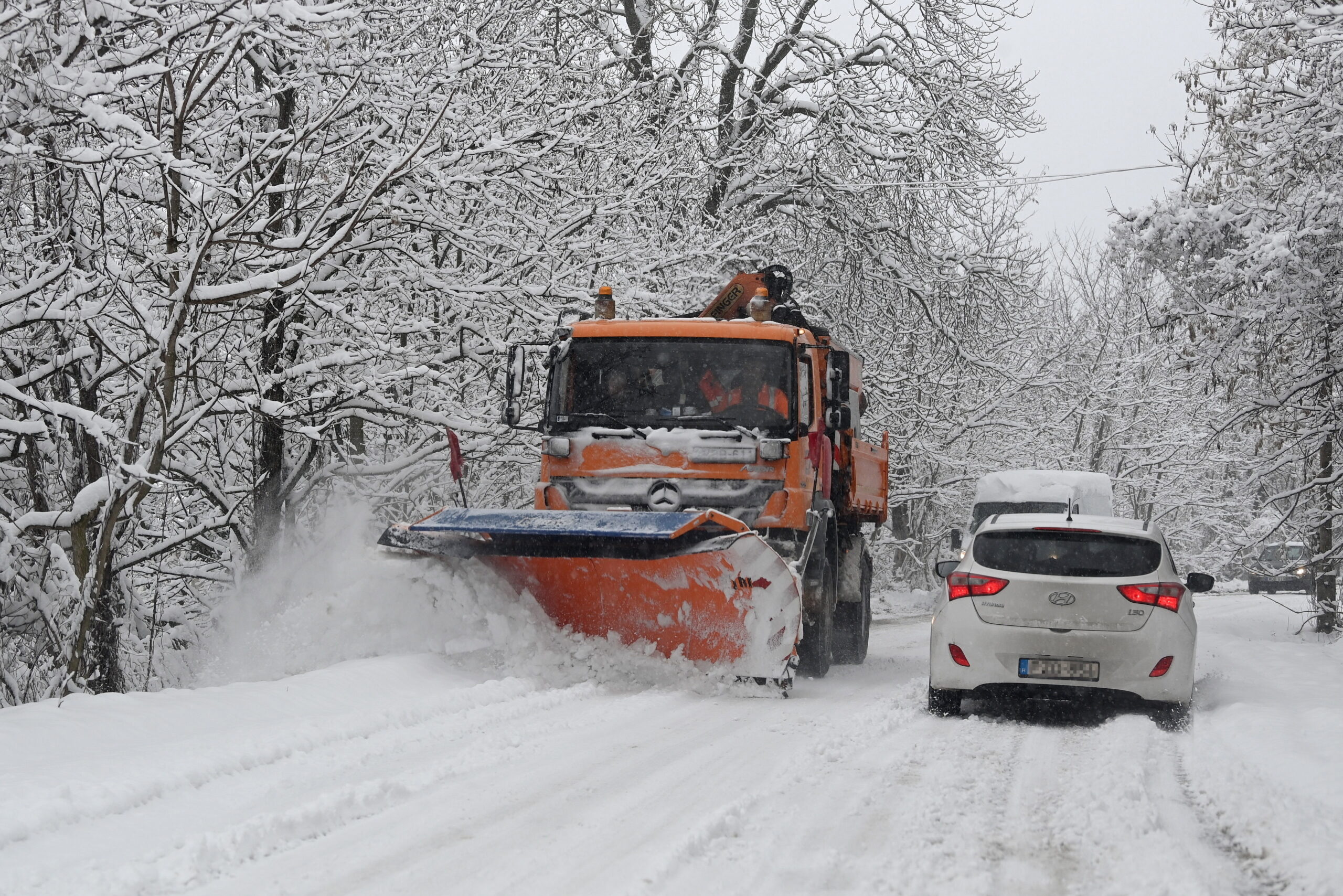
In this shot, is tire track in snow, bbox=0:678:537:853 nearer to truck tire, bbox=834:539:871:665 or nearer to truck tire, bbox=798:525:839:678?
truck tire, bbox=798:525:839:678

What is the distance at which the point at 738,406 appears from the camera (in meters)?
9.88

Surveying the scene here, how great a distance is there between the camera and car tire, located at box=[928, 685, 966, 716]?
8.69m

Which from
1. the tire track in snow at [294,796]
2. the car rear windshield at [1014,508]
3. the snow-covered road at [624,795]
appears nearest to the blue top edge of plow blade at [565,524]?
the snow-covered road at [624,795]

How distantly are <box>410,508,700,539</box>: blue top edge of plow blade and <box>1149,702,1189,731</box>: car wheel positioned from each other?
10.9 ft

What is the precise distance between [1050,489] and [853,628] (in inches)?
365

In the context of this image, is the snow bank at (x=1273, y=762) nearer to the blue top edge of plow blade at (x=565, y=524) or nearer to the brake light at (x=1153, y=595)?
the brake light at (x=1153, y=595)

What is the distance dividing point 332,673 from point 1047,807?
A: 448 cm

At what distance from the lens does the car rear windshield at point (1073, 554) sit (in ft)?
27.9

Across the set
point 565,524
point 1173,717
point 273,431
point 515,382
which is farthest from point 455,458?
point 1173,717

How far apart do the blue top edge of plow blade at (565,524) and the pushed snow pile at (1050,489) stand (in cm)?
1270

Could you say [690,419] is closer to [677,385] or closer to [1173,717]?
[677,385]

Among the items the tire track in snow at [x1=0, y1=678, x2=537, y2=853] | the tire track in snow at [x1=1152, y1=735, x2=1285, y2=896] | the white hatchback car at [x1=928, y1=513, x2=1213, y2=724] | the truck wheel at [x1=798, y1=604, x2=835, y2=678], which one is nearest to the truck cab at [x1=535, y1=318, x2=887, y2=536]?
the truck wheel at [x1=798, y1=604, x2=835, y2=678]

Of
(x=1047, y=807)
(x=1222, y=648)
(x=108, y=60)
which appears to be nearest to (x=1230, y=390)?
(x=1222, y=648)

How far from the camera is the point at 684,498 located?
959cm
